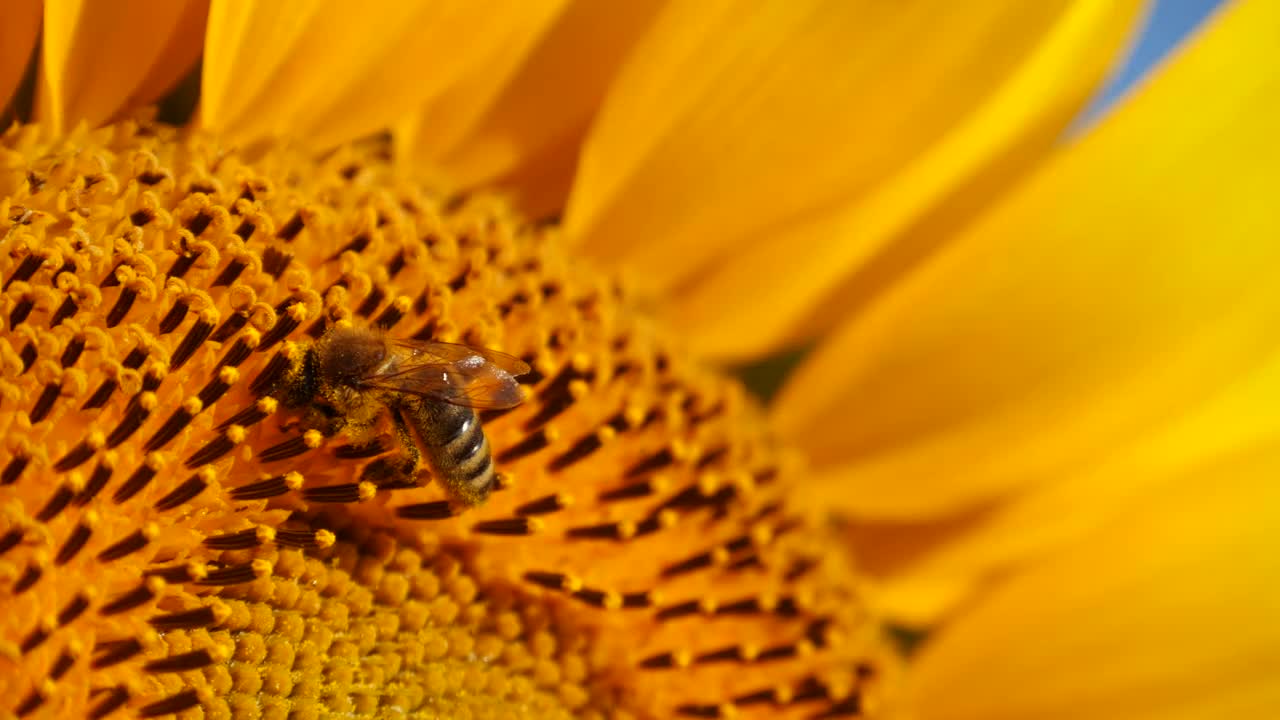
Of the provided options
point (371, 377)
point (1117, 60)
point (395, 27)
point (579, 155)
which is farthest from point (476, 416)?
point (1117, 60)

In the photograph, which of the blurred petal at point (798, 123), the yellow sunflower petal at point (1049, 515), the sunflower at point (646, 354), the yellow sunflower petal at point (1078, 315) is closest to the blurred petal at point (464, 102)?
the sunflower at point (646, 354)

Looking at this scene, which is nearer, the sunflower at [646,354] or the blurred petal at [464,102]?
the sunflower at [646,354]

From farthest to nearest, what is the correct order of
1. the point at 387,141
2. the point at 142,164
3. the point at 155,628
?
the point at 387,141 < the point at 142,164 < the point at 155,628

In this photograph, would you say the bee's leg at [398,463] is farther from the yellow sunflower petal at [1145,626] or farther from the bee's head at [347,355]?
the yellow sunflower petal at [1145,626]

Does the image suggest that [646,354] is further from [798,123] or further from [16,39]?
[16,39]

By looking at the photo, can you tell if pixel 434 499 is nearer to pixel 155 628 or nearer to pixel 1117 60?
pixel 155 628

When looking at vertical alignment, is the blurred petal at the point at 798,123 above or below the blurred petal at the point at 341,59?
above

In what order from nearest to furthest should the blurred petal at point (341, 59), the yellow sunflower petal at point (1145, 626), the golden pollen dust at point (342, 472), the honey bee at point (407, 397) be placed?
1. the golden pollen dust at point (342, 472)
2. the honey bee at point (407, 397)
3. the blurred petal at point (341, 59)
4. the yellow sunflower petal at point (1145, 626)
